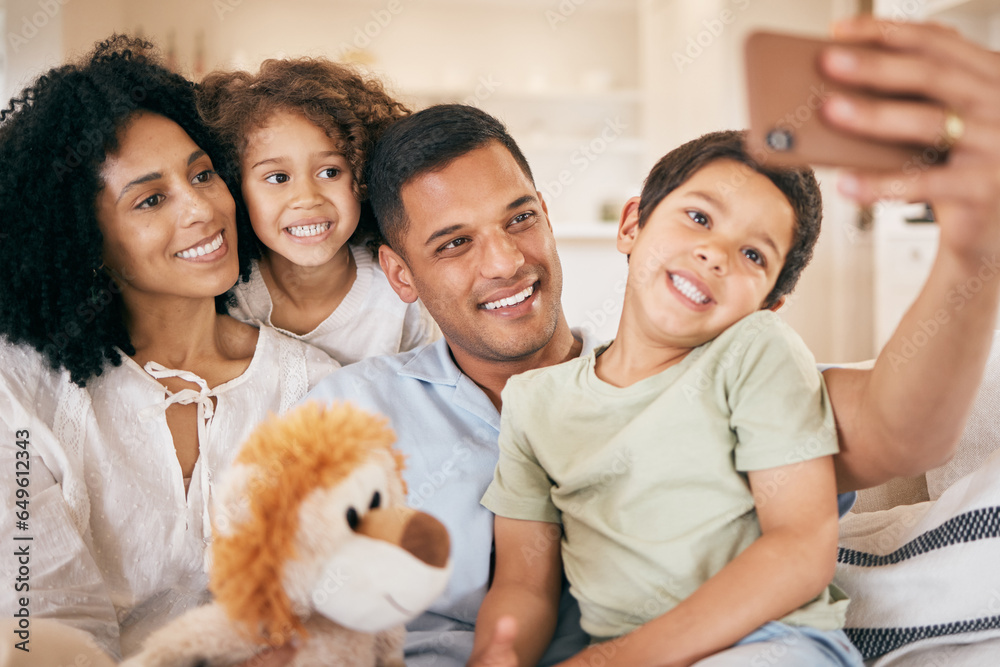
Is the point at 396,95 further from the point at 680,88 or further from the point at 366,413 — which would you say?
the point at 680,88

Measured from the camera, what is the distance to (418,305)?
63.9 inches

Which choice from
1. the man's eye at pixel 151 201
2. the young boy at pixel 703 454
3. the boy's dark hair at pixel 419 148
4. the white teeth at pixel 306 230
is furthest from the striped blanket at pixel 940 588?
the man's eye at pixel 151 201

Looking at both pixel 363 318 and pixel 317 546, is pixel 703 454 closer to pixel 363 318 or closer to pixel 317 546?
pixel 317 546

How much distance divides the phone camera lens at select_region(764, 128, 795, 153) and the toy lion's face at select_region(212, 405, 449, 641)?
1.33 ft

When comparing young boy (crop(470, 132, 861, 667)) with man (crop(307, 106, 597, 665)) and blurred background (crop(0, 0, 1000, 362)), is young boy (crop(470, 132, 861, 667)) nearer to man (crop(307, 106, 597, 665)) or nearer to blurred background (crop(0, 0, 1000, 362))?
man (crop(307, 106, 597, 665))

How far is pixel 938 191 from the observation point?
0.59 m

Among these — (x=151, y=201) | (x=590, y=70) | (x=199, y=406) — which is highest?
(x=590, y=70)

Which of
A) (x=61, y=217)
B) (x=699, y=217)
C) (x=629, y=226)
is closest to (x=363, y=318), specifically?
(x=61, y=217)

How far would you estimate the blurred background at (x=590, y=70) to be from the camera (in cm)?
383

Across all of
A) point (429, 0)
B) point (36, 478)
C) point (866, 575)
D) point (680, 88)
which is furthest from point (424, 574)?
→ point (429, 0)

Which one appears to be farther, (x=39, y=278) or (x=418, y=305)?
(x=418, y=305)

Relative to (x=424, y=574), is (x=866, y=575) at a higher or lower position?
lower

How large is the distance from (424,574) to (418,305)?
1.05m

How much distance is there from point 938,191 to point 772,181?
0.22 metres
